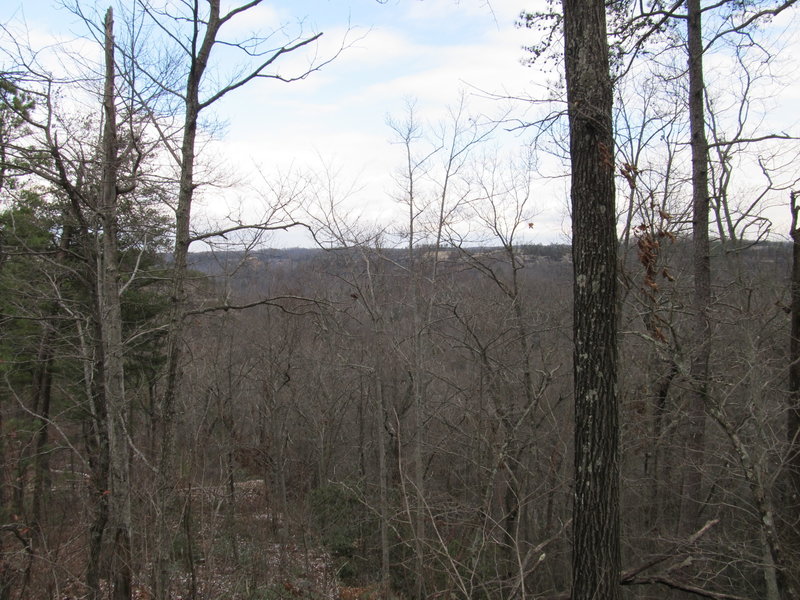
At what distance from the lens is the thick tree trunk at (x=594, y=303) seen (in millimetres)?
3641

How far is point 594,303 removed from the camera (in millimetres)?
3709

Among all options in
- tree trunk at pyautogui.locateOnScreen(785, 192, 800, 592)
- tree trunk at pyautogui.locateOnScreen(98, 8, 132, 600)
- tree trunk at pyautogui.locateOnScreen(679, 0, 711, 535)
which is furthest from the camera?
tree trunk at pyautogui.locateOnScreen(785, 192, 800, 592)

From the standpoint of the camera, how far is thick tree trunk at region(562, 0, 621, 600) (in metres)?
3.64

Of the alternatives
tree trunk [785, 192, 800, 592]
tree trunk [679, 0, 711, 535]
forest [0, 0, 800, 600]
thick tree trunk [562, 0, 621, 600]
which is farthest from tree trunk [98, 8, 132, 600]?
tree trunk [785, 192, 800, 592]

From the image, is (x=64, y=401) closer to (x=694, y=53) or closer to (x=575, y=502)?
(x=575, y=502)

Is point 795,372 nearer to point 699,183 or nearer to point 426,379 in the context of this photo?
point 699,183

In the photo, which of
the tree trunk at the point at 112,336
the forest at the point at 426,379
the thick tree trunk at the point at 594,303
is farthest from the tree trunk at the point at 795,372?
the tree trunk at the point at 112,336

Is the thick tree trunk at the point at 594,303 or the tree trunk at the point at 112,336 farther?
the tree trunk at the point at 112,336

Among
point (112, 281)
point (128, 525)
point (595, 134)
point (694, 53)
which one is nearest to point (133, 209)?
point (112, 281)

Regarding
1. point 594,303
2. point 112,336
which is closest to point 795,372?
point 594,303

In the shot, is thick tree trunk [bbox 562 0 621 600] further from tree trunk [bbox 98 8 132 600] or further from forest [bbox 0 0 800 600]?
tree trunk [bbox 98 8 132 600]

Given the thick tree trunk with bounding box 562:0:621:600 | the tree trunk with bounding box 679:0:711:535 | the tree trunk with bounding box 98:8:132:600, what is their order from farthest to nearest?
the tree trunk with bounding box 679:0:711:535 → the tree trunk with bounding box 98:8:132:600 → the thick tree trunk with bounding box 562:0:621:600

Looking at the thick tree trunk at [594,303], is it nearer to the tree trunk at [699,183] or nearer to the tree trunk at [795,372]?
the tree trunk at [699,183]

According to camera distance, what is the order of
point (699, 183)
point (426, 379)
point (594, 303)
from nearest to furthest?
1. point (594, 303)
2. point (699, 183)
3. point (426, 379)
